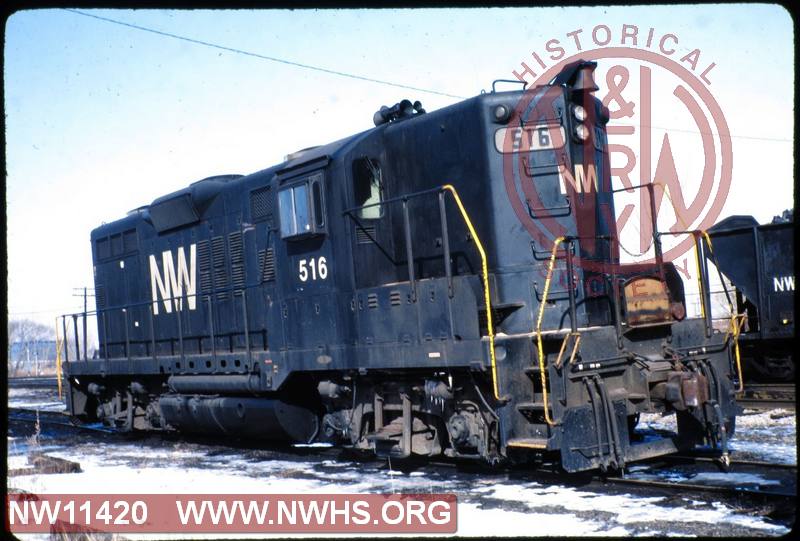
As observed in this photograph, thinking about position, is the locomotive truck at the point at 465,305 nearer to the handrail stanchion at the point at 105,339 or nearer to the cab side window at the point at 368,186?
the cab side window at the point at 368,186

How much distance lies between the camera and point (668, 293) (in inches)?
316

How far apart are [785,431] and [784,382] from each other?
222 inches

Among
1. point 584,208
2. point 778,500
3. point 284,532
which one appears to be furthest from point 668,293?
point 284,532

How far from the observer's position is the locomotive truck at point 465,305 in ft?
24.3

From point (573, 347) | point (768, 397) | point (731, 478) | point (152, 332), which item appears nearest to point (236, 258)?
point (152, 332)

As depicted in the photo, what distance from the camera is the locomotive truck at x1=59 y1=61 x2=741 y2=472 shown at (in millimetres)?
7418

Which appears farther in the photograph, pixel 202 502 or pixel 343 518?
pixel 202 502

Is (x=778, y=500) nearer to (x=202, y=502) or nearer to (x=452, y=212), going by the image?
(x=452, y=212)

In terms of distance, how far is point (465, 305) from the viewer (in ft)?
25.5

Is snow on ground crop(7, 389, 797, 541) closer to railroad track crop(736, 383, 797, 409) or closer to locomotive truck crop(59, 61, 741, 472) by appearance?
locomotive truck crop(59, 61, 741, 472)

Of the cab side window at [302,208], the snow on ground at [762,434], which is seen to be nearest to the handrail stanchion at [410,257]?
the cab side window at [302,208]

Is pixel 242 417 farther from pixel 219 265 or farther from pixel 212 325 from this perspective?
pixel 219 265
